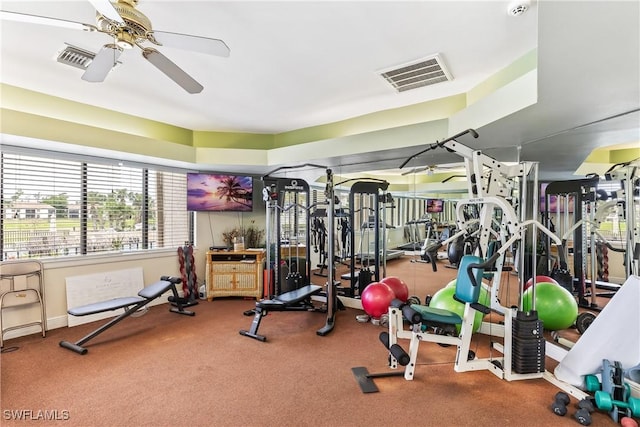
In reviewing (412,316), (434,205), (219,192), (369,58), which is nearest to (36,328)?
(219,192)

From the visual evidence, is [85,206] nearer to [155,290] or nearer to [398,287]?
[155,290]

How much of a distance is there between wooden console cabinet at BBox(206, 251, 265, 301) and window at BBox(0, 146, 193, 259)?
2.51 ft

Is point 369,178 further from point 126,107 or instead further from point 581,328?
point 126,107

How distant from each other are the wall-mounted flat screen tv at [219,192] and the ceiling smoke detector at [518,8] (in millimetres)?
4323

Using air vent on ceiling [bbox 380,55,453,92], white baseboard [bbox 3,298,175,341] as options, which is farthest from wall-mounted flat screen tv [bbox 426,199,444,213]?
white baseboard [bbox 3,298,175,341]

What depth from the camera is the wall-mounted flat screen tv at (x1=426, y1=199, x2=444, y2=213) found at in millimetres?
4300

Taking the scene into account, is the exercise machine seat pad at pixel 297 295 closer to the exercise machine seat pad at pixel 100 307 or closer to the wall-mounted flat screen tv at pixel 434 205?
the exercise machine seat pad at pixel 100 307

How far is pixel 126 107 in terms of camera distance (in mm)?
3879

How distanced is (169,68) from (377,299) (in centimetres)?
297

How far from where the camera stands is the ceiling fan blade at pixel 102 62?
1.83 meters

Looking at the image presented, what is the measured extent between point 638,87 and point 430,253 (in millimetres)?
1768

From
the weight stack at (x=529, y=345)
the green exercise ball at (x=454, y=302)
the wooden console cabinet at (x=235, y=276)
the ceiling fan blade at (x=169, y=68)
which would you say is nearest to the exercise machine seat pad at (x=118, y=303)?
the wooden console cabinet at (x=235, y=276)

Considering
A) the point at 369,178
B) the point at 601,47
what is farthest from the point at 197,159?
the point at 601,47

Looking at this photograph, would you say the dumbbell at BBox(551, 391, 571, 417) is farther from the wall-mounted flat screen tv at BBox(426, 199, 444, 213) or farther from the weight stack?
the wall-mounted flat screen tv at BBox(426, 199, 444, 213)
